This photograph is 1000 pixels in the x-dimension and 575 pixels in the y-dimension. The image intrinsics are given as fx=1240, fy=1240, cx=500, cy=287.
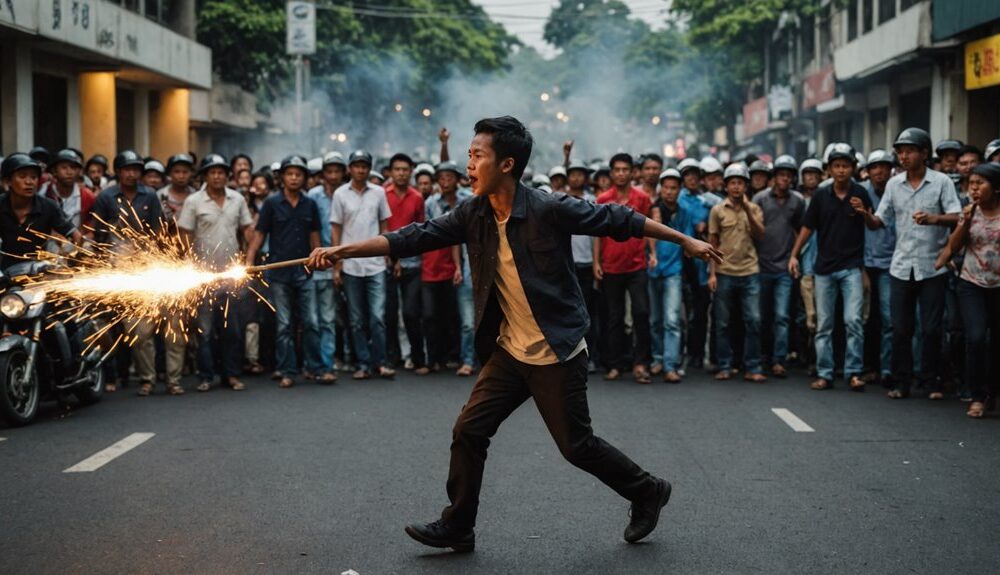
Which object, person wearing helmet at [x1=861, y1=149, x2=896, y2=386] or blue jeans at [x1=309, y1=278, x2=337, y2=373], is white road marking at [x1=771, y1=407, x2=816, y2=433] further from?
blue jeans at [x1=309, y1=278, x2=337, y2=373]

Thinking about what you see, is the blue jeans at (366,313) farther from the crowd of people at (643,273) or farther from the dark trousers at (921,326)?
the dark trousers at (921,326)

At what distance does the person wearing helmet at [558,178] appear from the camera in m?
13.7

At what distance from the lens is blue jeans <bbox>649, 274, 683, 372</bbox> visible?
11562 millimetres

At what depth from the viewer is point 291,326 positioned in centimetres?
1164

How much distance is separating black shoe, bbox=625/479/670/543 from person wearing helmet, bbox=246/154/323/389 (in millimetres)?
6164

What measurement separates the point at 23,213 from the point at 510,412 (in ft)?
18.5

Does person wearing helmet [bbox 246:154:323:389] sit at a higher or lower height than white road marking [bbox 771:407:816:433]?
higher

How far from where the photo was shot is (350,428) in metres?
8.91

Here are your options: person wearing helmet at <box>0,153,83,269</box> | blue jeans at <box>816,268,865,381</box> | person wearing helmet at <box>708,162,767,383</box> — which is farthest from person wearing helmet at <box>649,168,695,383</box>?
person wearing helmet at <box>0,153,83,269</box>

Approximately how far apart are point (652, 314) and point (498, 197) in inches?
259

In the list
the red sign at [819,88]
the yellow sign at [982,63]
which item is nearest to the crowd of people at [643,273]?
the yellow sign at [982,63]

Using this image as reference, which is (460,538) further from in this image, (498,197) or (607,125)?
(607,125)

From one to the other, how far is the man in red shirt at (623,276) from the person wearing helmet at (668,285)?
18cm

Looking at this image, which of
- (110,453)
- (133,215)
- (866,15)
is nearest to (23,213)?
(133,215)
